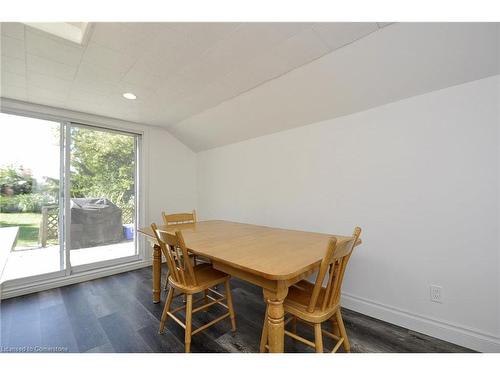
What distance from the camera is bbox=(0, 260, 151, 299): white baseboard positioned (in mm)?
2354

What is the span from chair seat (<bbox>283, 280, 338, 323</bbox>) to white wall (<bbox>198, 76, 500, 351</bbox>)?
86cm

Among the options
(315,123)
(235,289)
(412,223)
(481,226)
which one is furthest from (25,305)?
(481,226)

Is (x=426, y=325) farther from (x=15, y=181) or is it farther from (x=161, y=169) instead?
(x=15, y=181)

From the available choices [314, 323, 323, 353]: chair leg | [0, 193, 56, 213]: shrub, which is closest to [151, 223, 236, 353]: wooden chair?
[314, 323, 323, 353]: chair leg

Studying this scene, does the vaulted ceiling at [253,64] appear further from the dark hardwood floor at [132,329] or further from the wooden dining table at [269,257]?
the dark hardwood floor at [132,329]

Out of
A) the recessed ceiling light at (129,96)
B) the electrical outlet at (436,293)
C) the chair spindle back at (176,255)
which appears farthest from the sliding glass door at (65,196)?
the electrical outlet at (436,293)

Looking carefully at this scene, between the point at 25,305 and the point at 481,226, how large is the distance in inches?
159

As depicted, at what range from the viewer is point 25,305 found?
2.18 m

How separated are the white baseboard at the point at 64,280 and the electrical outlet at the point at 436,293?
3.47 meters

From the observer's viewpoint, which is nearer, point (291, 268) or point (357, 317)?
point (291, 268)

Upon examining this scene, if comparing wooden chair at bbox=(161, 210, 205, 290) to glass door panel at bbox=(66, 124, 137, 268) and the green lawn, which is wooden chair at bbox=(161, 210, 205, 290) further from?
the green lawn

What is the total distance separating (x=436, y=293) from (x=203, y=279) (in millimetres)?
1777

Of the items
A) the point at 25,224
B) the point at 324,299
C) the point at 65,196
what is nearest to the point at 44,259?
the point at 25,224
